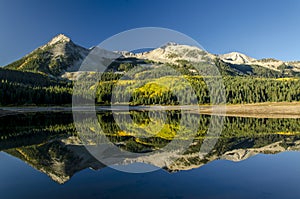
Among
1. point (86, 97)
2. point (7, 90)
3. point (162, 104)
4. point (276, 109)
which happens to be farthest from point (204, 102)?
point (7, 90)

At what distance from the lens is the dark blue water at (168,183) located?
12156mm

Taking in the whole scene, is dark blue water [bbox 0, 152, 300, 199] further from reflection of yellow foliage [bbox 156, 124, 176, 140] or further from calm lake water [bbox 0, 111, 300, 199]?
reflection of yellow foliage [bbox 156, 124, 176, 140]

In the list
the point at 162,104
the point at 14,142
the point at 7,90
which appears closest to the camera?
the point at 14,142

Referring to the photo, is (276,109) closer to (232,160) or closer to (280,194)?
(232,160)

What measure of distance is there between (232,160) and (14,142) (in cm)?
2117

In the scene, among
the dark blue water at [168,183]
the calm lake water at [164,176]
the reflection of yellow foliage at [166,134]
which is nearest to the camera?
the dark blue water at [168,183]

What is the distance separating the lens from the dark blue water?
39.9ft

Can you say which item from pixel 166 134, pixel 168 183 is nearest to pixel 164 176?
pixel 168 183

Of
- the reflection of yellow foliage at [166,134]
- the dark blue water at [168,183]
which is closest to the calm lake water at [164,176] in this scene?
the dark blue water at [168,183]

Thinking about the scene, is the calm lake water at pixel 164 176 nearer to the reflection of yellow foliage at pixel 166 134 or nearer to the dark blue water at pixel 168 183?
the dark blue water at pixel 168 183

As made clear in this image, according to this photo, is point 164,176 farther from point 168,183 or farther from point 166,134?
point 166,134

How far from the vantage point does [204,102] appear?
123250mm

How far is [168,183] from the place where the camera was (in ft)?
44.7

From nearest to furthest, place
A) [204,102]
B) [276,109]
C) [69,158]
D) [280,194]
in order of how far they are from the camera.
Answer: [280,194] → [69,158] → [276,109] → [204,102]
